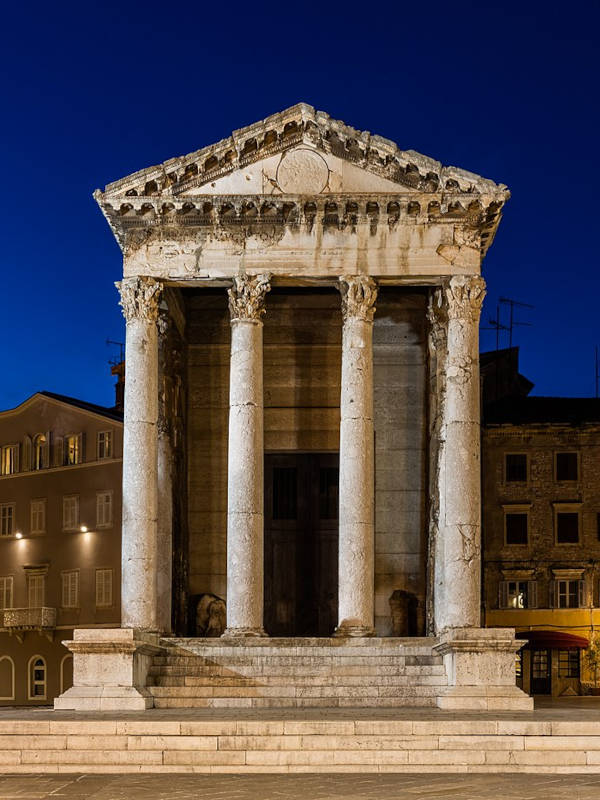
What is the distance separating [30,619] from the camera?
58.8 meters

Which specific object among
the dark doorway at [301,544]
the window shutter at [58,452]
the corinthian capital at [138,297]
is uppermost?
the corinthian capital at [138,297]

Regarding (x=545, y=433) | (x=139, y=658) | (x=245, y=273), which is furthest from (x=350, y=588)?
(x=545, y=433)

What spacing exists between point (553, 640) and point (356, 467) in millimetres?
25803

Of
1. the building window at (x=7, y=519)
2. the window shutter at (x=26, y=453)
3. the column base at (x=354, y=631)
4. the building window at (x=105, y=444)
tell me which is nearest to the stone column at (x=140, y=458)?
the column base at (x=354, y=631)

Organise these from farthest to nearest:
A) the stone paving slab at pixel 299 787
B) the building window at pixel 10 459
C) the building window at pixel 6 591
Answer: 1. the building window at pixel 10 459
2. the building window at pixel 6 591
3. the stone paving slab at pixel 299 787

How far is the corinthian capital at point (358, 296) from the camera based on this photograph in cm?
3250

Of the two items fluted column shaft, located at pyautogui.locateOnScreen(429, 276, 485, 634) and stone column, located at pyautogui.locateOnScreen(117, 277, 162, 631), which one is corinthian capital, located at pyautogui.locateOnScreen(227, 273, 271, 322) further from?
fluted column shaft, located at pyautogui.locateOnScreen(429, 276, 485, 634)

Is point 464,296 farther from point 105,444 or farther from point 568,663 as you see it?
point 105,444

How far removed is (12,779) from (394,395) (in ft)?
67.4

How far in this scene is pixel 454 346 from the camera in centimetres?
3225

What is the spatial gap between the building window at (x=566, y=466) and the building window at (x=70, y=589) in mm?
21916

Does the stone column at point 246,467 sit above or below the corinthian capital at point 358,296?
below

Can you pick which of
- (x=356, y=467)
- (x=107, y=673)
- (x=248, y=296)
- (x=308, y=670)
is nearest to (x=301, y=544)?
(x=356, y=467)

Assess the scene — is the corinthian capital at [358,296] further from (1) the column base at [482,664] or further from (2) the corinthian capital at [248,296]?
(1) the column base at [482,664]
